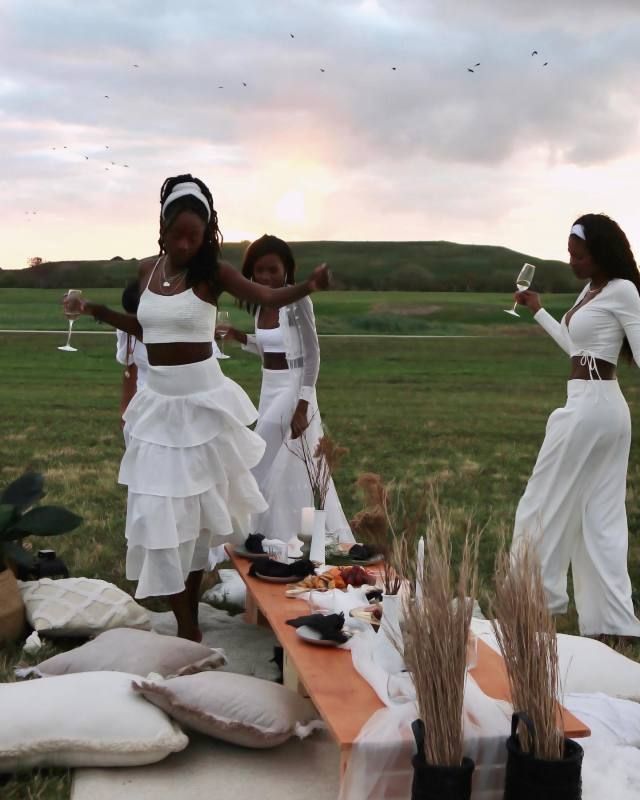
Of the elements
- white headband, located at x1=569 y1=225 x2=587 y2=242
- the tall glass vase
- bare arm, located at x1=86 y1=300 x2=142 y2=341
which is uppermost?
white headband, located at x1=569 y1=225 x2=587 y2=242

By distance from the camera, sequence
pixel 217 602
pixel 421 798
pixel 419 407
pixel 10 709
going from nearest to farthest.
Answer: pixel 421 798
pixel 10 709
pixel 217 602
pixel 419 407

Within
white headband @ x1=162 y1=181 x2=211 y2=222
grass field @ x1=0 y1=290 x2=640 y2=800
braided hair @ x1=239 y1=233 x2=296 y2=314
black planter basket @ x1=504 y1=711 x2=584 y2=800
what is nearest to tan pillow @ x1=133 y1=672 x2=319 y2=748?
grass field @ x1=0 y1=290 x2=640 y2=800

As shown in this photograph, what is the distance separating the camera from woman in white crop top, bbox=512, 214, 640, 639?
591 centimetres

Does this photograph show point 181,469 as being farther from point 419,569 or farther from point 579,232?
point 579,232

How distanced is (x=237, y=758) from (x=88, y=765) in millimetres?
565

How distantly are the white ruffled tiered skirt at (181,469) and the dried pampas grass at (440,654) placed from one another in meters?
2.07

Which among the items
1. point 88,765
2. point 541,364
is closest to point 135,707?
point 88,765

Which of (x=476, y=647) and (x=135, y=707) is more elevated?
(x=476, y=647)

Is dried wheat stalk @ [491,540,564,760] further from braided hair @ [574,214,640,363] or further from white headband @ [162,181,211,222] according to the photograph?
braided hair @ [574,214,640,363]

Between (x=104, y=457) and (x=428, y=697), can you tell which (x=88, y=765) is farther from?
(x=104, y=457)

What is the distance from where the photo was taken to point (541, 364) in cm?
Result: 3375

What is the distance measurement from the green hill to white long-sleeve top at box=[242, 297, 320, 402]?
44493 mm

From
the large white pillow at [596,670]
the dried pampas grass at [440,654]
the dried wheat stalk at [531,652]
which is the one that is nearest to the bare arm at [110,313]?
the large white pillow at [596,670]

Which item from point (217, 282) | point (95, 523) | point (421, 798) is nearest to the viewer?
point (421, 798)
